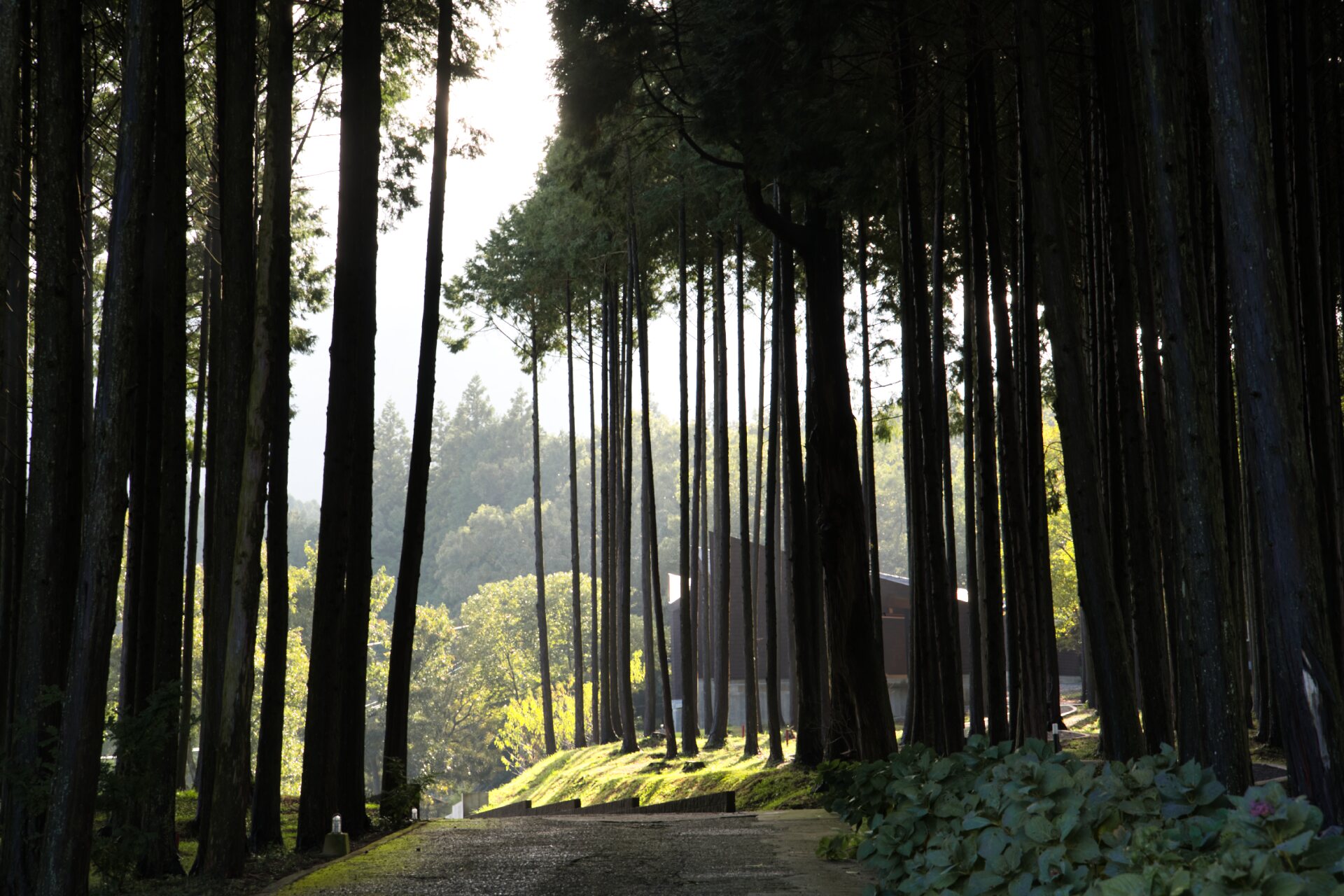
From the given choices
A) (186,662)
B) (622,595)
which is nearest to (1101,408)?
(186,662)

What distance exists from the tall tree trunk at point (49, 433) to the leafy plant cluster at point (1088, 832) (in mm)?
3911

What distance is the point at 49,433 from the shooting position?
5.53 meters

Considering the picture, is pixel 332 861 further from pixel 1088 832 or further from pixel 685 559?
pixel 685 559

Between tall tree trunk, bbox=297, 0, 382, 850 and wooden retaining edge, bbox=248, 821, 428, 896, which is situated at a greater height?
tall tree trunk, bbox=297, 0, 382, 850

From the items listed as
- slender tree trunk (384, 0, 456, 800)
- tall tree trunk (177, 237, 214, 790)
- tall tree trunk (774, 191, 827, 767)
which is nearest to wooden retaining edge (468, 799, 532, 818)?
tall tree trunk (177, 237, 214, 790)

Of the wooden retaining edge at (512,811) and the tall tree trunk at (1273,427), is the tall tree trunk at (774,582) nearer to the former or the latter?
the wooden retaining edge at (512,811)

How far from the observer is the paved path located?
17.7ft

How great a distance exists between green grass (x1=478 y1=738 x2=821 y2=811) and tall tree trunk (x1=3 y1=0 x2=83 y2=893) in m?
6.44

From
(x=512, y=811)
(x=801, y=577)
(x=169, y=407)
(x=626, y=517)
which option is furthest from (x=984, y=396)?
(x=626, y=517)

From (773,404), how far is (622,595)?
729 centimetres

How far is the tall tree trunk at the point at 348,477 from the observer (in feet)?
25.0

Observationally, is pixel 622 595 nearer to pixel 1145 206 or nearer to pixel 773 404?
pixel 773 404

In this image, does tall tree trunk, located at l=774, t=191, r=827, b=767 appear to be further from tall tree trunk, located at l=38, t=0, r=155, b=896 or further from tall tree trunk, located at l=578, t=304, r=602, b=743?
tall tree trunk, located at l=578, t=304, r=602, b=743

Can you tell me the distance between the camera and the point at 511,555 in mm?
66000
